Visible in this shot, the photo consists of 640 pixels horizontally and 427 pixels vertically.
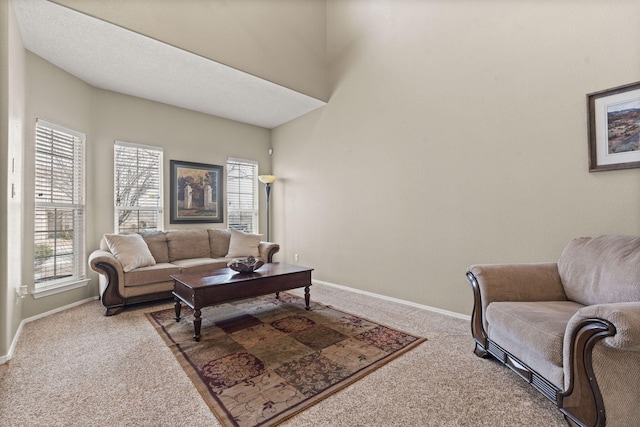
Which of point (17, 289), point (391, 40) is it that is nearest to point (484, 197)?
point (391, 40)

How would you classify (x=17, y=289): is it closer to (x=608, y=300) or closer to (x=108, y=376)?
(x=108, y=376)

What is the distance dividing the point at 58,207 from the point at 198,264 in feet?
5.88

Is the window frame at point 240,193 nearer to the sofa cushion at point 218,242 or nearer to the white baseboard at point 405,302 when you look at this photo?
the sofa cushion at point 218,242

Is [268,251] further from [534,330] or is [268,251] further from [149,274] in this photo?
[534,330]

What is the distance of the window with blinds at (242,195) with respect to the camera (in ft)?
18.2

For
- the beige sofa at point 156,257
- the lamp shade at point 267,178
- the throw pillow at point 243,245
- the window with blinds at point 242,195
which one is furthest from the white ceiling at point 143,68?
the throw pillow at point 243,245

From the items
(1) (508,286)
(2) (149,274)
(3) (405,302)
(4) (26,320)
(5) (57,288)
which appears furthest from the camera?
(3) (405,302)

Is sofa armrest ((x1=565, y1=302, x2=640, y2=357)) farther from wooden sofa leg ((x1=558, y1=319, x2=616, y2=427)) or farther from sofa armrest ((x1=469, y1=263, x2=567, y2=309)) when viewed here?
sofa armrest ((x1=469, y1=263, x2=567, y2=309))

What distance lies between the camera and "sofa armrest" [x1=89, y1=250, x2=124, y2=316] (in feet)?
Answer: 10.6

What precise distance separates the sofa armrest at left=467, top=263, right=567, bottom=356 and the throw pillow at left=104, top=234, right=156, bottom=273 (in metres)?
3.69

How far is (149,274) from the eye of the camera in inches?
139

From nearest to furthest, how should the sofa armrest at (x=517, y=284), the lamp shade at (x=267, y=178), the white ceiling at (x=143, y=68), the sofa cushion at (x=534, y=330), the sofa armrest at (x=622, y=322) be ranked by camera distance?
the sofa armrest at (x=622, y=322)
the sofa cushion at (x=534, y=330)
the sofa armrest at (x=517, y=284)
the white ceiling at (x=143, y=68)
the lamp shade at (x=267, y=178)

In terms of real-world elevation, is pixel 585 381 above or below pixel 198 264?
below

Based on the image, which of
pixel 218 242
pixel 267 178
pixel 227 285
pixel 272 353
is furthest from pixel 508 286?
pixel 267 178
